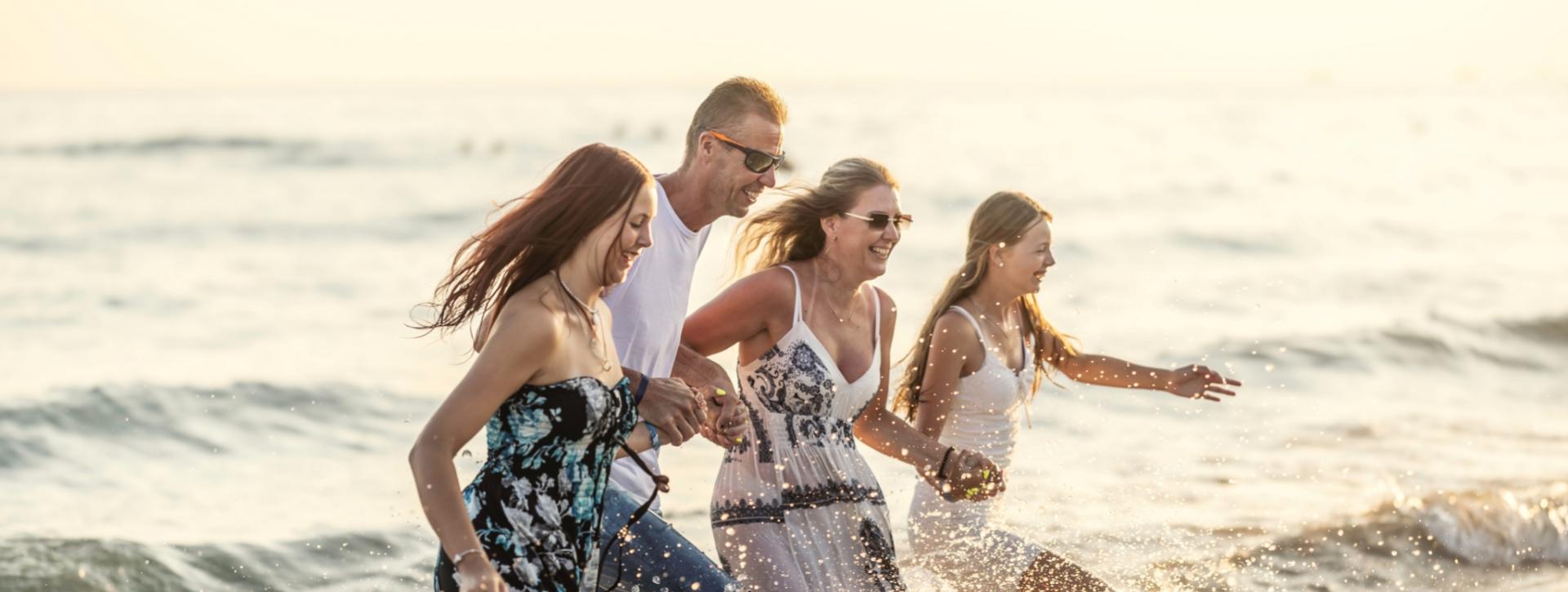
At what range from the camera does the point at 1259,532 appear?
9.26 metres

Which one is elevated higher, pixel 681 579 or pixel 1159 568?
pixel 681 579

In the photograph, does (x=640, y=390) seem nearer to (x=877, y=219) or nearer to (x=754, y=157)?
(x=754, y=157)

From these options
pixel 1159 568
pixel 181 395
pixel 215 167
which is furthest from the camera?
pixel 215 167

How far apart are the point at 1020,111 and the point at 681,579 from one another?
254 feet

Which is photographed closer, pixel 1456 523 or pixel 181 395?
pixel 1456 523

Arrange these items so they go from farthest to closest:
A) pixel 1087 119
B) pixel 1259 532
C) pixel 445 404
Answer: pixel 1087 119 < pixel 1259 532 < pixel 445 404

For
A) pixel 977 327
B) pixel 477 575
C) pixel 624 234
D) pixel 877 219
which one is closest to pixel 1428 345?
pixel 977 327

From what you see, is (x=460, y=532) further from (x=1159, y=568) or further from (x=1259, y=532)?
(x=1259, y=532)

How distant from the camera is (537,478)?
147 inches

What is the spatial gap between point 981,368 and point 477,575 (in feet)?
10.2

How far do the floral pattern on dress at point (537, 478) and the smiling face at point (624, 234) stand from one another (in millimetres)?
A: 317

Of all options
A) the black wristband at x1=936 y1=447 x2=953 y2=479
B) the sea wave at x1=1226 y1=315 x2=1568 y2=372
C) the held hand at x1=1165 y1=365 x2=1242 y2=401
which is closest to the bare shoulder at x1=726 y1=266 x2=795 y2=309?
the black wristband at x1=936 y1=447 x2=953 y2=479

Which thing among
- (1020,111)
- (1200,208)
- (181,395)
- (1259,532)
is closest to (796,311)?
(1259,532)

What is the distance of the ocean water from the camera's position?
905 centimetres
